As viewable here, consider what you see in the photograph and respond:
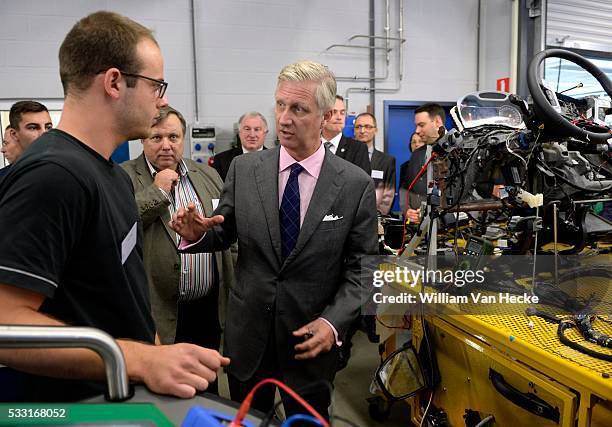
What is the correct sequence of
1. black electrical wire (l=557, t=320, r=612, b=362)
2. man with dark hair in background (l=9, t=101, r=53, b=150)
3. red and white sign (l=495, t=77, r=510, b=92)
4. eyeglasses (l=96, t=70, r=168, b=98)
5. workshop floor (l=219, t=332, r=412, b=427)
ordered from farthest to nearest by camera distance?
red and white sign (l=495, t=77, r=510, b=92) < man with dark hair in background (l=9, t=101, r=53, b=150) < workshop floor (l=219, t=332, r=412, b=427) < black electrical wire (l=557, t=320, r=612, b=362) < eyeglasses (l=96, t=70, r=168, b=98)

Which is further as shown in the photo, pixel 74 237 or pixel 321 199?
pixel 321 199

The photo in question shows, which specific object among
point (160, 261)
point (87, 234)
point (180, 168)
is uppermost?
point (180, 168)

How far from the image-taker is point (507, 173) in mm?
1643

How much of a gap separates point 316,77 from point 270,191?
0.43 meters

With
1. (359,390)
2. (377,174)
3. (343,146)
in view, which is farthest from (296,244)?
(377,174)

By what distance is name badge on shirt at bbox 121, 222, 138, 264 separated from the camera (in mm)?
1002

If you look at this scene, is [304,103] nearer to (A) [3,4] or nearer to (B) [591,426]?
(B) [591,426]

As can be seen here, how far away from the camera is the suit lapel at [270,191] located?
1.50 metres

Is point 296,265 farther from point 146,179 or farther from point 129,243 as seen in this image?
point 146,179

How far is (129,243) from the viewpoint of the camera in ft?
3.45

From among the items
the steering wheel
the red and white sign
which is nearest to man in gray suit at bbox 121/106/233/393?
the steering wheel

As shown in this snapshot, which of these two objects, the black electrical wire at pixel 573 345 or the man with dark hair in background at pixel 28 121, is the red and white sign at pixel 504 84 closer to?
the black electrical wire at pixel 573 345

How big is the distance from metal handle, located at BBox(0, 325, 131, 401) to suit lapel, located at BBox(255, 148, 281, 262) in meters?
0.91

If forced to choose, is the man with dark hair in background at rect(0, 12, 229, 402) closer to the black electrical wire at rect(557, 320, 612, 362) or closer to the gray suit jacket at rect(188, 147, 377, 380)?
the gray suit jacket at rect(188, 147, 377, 380)
